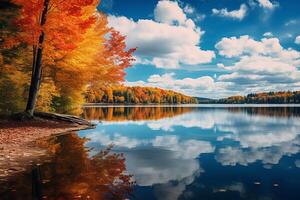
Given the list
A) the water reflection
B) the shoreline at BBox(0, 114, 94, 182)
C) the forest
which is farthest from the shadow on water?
the water reflection

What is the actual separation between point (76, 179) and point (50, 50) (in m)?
15.4

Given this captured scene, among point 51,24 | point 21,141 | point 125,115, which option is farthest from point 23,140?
point 125,115

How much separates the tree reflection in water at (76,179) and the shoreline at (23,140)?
0.66 m

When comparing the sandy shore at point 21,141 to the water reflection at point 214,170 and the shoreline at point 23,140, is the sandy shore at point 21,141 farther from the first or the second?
the water reflection at point 214,170

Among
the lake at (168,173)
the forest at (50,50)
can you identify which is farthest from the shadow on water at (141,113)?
the lake at (168,173)

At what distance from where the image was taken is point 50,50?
69.6ft

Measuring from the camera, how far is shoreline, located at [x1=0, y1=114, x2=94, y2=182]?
951cm

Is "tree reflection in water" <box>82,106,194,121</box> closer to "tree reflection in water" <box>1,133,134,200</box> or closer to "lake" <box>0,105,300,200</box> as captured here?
"lake" <box>0,105,300,200</box>

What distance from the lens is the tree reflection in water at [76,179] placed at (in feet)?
22.5

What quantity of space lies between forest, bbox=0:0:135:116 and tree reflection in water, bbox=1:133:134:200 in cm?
1120

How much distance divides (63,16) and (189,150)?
1304 centimetres

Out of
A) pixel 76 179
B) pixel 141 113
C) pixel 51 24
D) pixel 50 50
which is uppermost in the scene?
pixel 51 24

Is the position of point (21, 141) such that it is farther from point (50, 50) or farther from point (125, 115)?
point (125, 115)

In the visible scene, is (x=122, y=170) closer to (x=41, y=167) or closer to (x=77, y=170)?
(x=77, y=170)
